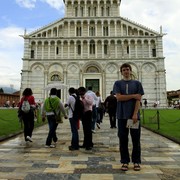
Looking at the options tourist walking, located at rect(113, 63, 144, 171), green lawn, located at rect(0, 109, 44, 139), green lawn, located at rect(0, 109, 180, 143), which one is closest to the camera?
tourist walking, located at rect(113, 63, 144, 171)

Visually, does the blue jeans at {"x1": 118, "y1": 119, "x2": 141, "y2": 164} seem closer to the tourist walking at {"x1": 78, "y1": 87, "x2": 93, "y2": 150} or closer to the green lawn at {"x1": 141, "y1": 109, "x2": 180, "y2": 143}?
the tourist walking at {"x1": 78, "y1": 87, "x2": 93, "y2": 150}

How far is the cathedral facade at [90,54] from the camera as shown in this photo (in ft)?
144

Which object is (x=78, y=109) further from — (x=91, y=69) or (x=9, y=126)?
(x=91, y=69)

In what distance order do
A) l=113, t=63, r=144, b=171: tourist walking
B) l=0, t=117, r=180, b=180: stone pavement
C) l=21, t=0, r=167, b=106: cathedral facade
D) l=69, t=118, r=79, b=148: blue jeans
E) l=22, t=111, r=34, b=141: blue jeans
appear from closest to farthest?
l=0, t=117, r=180, b=180: stone pavement < l=113, t=63, r=144, b=171: tourist walking < l=69, t=118, r=79, b=148: blue jeans < l=22, t=111, r=34, b=141: blue jeans < l=21, t=0, r=167, b=106: cathedral facade

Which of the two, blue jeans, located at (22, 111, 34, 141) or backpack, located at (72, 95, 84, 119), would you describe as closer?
backpack, located at (72, 95, 84, 119)

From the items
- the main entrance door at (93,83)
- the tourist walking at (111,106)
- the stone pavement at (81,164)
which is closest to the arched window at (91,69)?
the main entrance door at (93,83)

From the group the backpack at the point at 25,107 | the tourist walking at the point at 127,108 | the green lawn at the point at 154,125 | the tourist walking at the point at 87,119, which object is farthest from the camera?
the green lawn at the point at 154,125

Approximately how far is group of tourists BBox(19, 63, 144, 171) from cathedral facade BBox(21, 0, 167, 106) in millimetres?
29481

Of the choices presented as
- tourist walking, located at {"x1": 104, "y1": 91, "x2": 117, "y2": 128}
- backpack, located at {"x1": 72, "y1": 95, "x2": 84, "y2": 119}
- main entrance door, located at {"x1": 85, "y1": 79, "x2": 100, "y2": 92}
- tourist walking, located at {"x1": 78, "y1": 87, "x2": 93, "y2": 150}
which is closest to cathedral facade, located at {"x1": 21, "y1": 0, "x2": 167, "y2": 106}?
main entrance door, located at {"x1": 85, "y1": 79, "x2": 100, "y2": 92}

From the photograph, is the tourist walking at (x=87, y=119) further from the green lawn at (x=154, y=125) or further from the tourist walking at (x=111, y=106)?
the tourist walking at (x=111, y=106)

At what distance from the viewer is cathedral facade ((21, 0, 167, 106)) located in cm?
4381

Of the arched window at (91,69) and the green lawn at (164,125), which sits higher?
the arched window at (91,69)

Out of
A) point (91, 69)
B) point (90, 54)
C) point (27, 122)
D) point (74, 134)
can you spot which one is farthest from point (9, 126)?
point (90, 54)

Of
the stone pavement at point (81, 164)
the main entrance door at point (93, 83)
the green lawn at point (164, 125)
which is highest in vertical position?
the main entrance door at point (93, 83)
